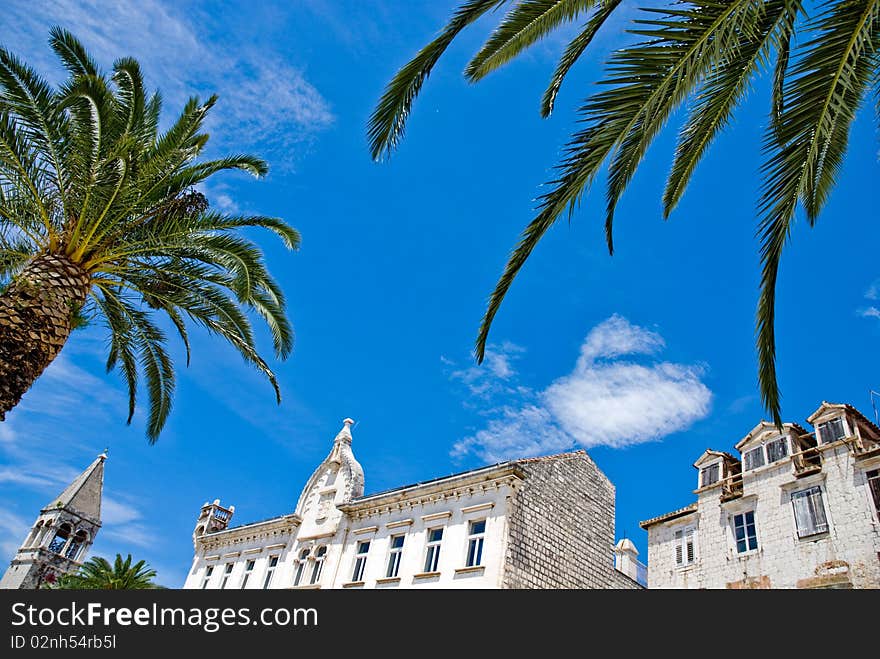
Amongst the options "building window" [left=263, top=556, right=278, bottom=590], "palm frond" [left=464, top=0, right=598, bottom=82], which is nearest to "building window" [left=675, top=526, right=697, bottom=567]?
"building window" [left=263, top=556, right=278, bottom=590]

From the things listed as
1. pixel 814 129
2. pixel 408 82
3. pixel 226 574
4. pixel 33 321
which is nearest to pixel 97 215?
pixel 33 321

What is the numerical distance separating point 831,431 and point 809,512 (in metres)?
3.12

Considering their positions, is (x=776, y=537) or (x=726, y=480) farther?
(x=726, y=480)

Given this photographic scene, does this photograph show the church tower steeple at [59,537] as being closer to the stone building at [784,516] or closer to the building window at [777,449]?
the stone building at [784,516]

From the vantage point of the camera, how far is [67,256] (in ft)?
37.0

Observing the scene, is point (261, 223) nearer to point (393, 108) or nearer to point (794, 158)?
point (393, 108)

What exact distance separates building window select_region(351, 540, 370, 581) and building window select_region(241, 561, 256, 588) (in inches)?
298

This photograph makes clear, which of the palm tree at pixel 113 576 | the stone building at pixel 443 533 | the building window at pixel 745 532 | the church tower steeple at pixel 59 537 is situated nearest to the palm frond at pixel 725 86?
the stone building at pixel 443 533

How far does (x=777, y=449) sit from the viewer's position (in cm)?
2402

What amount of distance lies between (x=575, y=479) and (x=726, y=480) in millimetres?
6724

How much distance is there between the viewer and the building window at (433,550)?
21422 millimetres

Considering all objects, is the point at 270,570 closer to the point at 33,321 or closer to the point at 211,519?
the point at 211,519

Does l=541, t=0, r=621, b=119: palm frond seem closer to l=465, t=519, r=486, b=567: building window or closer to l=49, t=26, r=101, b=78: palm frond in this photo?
l=49, t=26, r=101, b=78: palm frond
